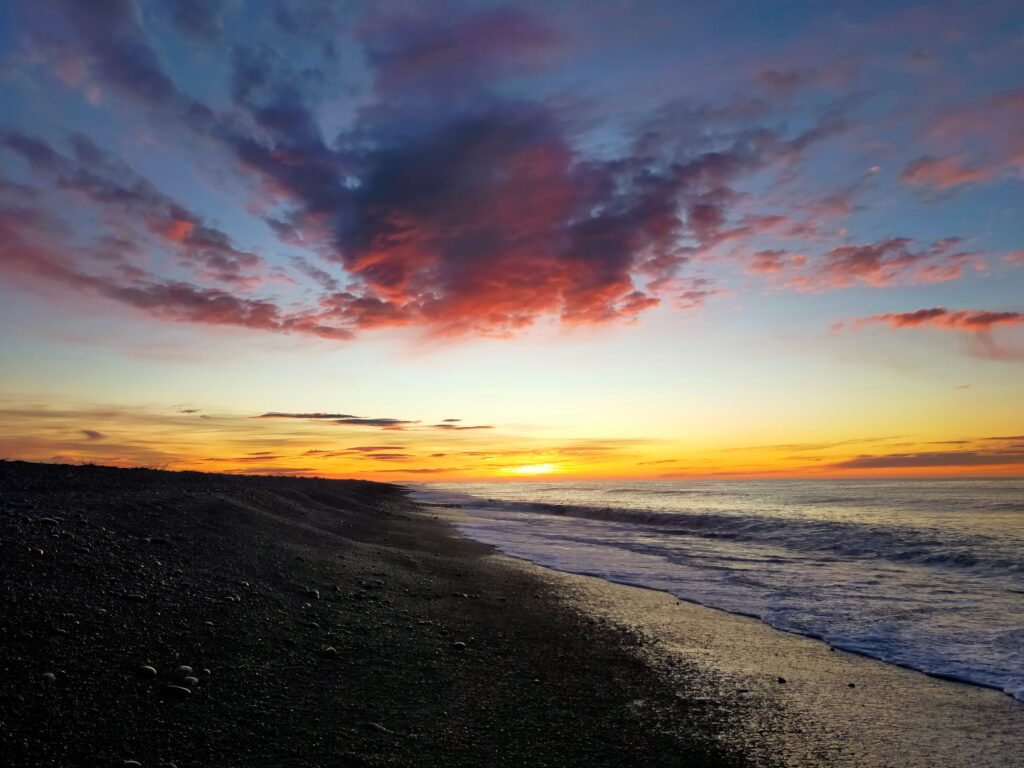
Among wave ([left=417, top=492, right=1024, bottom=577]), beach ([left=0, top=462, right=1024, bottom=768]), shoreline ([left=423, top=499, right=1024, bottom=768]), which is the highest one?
beach ([left=0, top=462, right=1024, bottom=768])

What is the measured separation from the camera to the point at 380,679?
6098 mm

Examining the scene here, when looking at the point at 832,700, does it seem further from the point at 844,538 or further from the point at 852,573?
the point at 844,538

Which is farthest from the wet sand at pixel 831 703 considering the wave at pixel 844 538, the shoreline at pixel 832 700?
the wave at pixel 844 538

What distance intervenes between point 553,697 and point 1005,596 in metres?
13.2

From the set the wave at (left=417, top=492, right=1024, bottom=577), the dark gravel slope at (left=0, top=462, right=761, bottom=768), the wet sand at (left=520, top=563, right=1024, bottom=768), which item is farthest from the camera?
the wave at (left=417, top=492, right=1024, bottom=577)

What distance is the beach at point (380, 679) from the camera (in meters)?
4.41

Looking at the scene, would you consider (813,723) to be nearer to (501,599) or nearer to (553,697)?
(553,697)

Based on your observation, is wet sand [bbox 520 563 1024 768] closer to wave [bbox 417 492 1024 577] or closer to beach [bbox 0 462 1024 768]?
beach [bbox 0 462 1024 768]

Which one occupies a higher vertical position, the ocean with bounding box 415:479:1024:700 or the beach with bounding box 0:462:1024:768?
the beach with bounding box 0:462:1024:768

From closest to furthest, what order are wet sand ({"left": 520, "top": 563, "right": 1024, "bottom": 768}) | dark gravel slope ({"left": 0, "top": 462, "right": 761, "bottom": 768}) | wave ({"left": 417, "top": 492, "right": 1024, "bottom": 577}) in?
dark gravel slope ({"left": 0, "top": 462, "right": 761, "bottom": 768}) → wet sand ({"left": 520, "top": 563, "right": 1024, "bottom": 768}) → wave ({"left": 417, "top": 492, "right": 1024, "bottom": 577})

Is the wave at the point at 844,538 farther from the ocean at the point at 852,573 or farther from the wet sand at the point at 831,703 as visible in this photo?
the wet sand at the point at 831,703

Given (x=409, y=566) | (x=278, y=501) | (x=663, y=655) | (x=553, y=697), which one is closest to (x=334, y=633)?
(x=553, y=697)

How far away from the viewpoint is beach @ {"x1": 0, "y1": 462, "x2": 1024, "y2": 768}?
441 centimetres

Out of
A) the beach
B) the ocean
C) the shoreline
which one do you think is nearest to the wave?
the ocean
